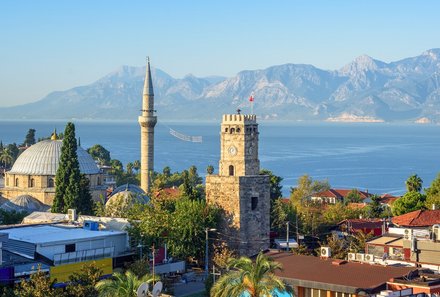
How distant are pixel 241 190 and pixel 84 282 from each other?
16.2m

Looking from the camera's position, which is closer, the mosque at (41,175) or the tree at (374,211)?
the tree at (374,211)

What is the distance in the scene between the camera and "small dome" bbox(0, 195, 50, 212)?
68.9 metres

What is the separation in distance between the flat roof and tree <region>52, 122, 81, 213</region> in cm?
1232

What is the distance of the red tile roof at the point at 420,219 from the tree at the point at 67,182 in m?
21.9

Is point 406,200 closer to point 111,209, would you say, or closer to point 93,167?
point 111,209

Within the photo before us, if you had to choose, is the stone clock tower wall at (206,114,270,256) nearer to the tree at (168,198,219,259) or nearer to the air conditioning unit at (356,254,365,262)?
the tree at (168,198,219,259)

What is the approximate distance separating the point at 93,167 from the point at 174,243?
92.3ft

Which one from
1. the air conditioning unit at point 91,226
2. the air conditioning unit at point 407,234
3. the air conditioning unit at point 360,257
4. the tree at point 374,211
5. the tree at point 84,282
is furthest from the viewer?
the tree at point 374,211

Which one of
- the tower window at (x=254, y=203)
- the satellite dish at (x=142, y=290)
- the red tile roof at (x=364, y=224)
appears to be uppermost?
the tower window at (x=254, y=203)

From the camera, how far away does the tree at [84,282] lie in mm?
35188

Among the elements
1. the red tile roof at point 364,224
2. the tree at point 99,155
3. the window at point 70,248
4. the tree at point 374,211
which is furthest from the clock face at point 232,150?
the tree at point 99,155

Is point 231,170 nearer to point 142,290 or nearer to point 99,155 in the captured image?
point 142,290

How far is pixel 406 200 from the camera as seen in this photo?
213 feet

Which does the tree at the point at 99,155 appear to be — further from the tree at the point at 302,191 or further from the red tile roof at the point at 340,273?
the red tile roof at the point at 340,273
